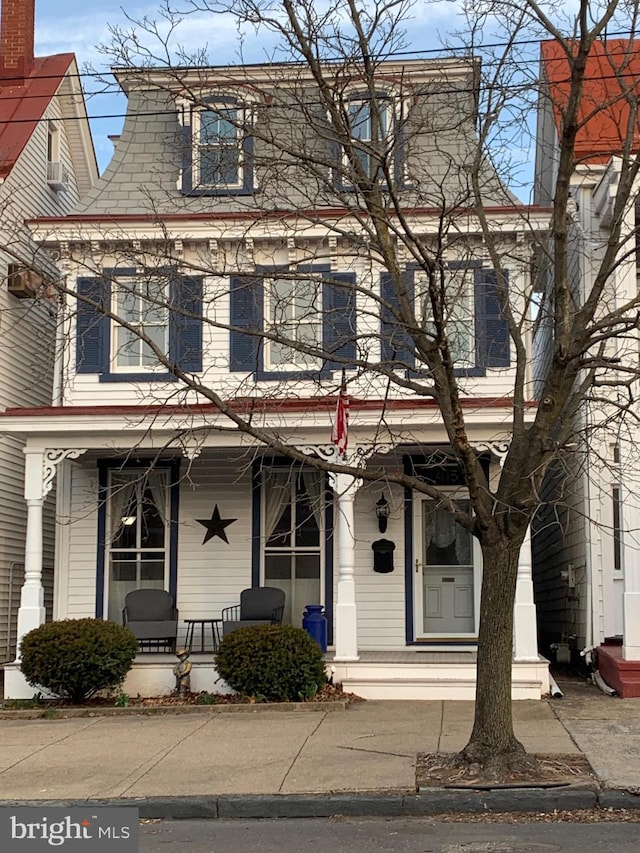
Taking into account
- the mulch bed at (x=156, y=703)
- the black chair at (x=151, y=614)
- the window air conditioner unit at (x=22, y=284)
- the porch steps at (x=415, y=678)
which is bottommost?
the mulch bed at (x=156, y=703)

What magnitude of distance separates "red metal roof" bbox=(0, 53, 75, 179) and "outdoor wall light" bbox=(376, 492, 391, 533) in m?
7.83

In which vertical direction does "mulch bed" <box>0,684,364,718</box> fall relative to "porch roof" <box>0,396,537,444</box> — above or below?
below

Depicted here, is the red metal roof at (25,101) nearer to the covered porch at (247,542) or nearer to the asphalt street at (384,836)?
the covered porch at (247,542)

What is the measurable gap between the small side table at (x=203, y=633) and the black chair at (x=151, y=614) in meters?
0.26

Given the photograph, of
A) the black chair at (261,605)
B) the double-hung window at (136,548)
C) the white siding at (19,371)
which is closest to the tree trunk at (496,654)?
the black chair at (261,605)

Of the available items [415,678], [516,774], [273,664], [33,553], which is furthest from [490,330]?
[516,774]

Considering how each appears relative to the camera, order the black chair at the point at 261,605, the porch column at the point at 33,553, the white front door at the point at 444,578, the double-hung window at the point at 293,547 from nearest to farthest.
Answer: the porch column at the point at 33,553 < the black chair at the point at 261,605 < the white front door at the point at 444,578 < the double-hung window at the point at 293,547

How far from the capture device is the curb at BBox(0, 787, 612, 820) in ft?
25.7

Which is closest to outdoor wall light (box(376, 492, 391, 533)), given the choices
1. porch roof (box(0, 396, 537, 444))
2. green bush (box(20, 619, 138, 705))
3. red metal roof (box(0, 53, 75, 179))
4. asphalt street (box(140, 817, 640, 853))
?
porch roof (box(0, 396, 537, 444))

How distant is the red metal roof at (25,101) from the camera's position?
17.1 meters

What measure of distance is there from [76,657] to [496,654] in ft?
19.4

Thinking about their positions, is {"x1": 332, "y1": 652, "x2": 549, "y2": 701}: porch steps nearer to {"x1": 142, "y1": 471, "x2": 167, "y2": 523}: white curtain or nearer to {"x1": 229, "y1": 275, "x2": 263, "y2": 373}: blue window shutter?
{"x1": 142, "y1": 471, "x2": 167, "y2": 523}: white curtain

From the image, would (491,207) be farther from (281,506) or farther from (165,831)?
(165,831)

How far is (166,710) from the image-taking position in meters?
12.5
